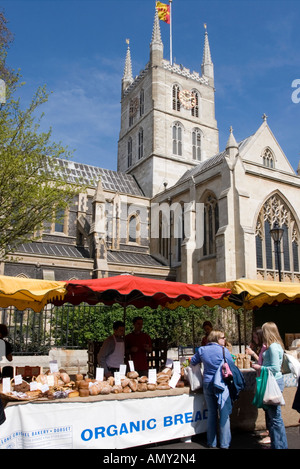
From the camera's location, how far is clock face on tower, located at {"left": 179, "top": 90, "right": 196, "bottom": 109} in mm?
35875

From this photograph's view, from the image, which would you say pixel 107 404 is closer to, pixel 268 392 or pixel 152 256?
pixel 268 392

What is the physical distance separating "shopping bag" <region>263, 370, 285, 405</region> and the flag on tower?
40556 mm

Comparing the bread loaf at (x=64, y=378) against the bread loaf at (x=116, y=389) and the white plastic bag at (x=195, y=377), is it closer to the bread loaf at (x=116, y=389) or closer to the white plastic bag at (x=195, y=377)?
the bread loaf at (x=116, y=389)

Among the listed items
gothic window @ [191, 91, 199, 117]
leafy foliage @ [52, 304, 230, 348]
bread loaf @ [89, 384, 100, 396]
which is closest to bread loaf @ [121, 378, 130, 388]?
bread loaf @ [89, 384, 100, 396]

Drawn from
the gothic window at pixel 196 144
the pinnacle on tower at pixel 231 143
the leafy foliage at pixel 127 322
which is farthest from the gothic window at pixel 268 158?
the leafy foliage at pixel 127 322

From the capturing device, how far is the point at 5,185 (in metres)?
11.9

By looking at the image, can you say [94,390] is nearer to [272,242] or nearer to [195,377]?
[195,377]

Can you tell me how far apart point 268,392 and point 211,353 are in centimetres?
92

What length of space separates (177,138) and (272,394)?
105 ft

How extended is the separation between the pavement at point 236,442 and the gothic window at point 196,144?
103ft

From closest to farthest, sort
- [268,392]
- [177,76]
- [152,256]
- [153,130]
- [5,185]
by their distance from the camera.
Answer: [268,392]
[5,185]
[152,256]
[153,130]
[177,76]

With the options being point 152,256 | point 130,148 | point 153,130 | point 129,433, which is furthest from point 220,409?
point 130,148

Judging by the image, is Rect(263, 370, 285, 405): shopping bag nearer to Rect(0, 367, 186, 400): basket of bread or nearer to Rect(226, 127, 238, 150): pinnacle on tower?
Rect(0, 367, 186, 400): basket of bread

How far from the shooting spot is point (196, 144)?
1417 inches
